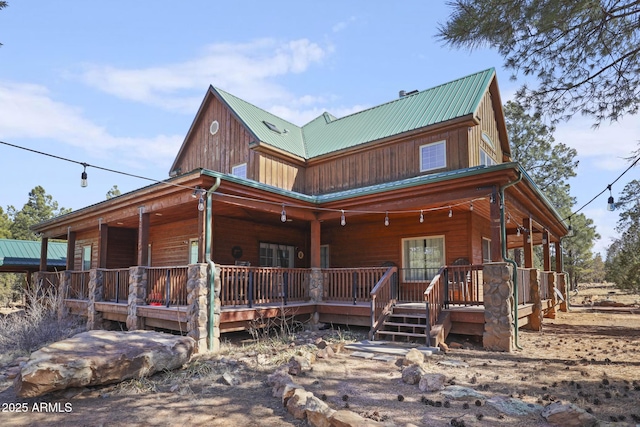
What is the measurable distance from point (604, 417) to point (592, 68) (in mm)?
6083

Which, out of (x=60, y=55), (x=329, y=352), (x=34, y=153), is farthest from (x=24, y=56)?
(x=329, y=352)

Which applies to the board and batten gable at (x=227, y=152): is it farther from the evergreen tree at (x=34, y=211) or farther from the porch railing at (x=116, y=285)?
the evergreen tree at (x=34, y=211)

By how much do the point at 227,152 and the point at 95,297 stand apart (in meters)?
6.96

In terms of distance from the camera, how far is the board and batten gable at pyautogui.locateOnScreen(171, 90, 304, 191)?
49.8 feet

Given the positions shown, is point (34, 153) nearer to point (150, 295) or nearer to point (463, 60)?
point (150, 295)

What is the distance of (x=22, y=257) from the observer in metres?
19.7

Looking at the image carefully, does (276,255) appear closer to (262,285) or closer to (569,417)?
(262,285)

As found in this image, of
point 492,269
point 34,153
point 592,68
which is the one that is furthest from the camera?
point 492,269

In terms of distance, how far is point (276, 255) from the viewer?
15.1 meters

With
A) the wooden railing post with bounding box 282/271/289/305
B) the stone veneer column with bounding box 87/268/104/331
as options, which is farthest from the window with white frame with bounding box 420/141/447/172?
the stone veneer column with bounding box 87/268/104/331

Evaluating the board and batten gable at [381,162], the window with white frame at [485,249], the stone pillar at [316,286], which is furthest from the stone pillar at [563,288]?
the stone pillar at [316,286]

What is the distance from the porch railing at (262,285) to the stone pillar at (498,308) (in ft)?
15.9

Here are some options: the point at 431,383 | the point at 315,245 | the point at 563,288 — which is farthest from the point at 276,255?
the point at 563,288

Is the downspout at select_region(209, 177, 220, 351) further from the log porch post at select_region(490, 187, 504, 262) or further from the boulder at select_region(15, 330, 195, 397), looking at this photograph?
the log porch post at select_region(490, 187, 504, 262)
